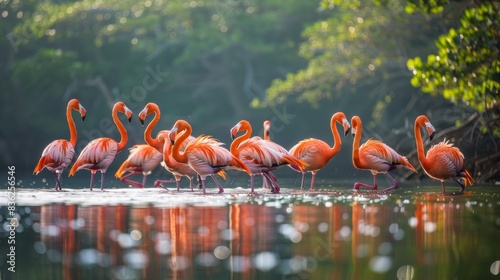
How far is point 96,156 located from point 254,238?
5571mm

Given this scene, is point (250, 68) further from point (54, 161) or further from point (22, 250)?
point (22, 250)

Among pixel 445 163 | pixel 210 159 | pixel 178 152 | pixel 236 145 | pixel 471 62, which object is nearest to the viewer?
pixel 210 159

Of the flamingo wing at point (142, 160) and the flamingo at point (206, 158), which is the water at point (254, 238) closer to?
the flamingo at point (206, 158)

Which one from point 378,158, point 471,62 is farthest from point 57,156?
point 471,62

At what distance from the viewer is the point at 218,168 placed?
11594 mm

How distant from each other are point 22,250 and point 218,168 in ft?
16.2

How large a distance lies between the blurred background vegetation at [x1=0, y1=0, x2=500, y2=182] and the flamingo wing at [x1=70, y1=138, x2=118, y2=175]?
8550 millimetres

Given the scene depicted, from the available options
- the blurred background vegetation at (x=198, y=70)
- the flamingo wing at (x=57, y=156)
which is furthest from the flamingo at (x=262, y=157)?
the blurred background vegetation at (x=198, y=70)

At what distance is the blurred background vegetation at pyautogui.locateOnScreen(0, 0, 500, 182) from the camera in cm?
2222

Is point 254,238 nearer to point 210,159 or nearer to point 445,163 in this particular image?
point 210,159

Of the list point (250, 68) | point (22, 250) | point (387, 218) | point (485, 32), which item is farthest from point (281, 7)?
point (22, 250)

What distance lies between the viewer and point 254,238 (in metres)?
7.21

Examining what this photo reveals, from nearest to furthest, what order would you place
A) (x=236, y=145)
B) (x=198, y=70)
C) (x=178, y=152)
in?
(x=178, y=152) → (x=236, y=145) → (x=198, y=70)

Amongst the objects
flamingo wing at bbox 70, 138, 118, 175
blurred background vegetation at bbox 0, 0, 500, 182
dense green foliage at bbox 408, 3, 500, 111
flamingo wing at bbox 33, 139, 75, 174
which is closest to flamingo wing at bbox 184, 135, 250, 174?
flamingo wing at bbox 70, 138, 118, 175
